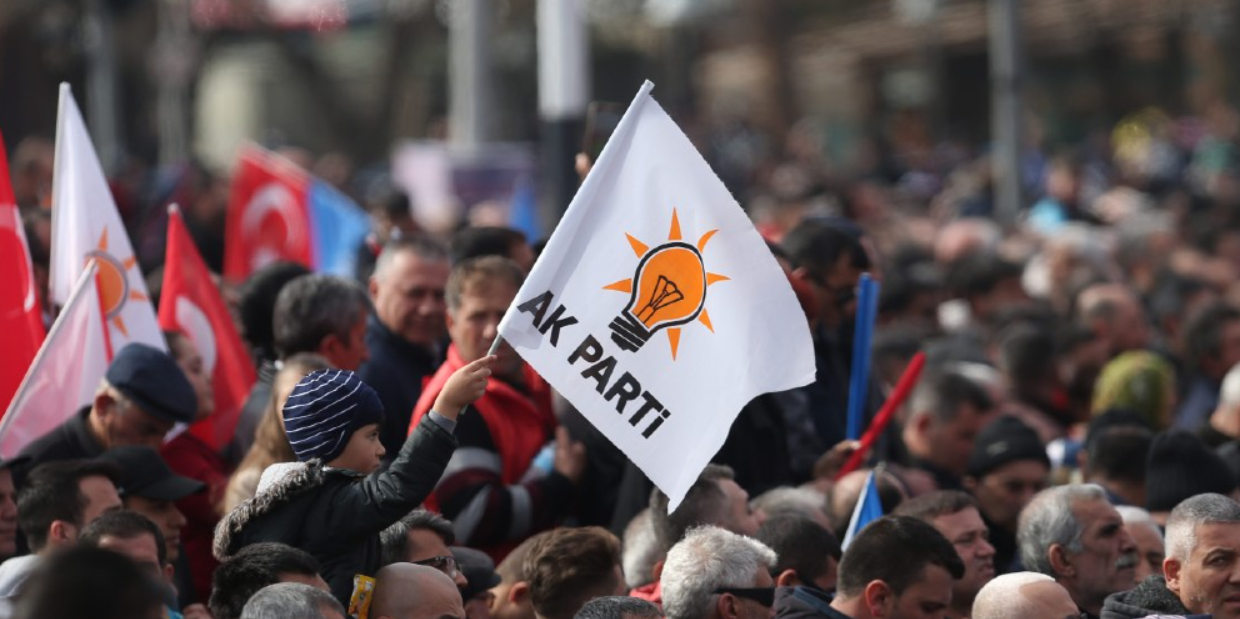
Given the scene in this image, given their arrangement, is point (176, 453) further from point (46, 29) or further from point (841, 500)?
point (46, 29)

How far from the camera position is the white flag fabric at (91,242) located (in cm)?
812

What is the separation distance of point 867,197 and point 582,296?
14.0m

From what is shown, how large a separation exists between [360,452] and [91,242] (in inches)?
106

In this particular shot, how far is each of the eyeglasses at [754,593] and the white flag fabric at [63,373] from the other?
7.53 ft

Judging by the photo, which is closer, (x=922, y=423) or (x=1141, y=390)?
(x=922, y=423)

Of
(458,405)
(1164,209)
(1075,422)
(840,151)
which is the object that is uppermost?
(458,405)

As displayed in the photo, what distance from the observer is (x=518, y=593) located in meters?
6.77

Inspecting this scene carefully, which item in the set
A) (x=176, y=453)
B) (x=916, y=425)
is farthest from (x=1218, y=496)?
(x=176, y=453)

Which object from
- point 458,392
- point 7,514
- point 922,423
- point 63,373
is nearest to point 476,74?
point 922,423

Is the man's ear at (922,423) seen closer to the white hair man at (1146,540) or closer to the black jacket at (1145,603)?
the white hair man at (1146,540)

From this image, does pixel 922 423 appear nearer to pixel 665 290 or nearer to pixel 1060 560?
pixel 1060 560

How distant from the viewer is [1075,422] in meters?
11.2

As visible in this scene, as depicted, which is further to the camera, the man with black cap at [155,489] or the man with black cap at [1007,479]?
the man with black cap at [1007,479]

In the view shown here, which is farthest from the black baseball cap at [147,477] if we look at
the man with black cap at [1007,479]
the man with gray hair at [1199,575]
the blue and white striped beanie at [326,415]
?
the man with black cap at [1007,479]
